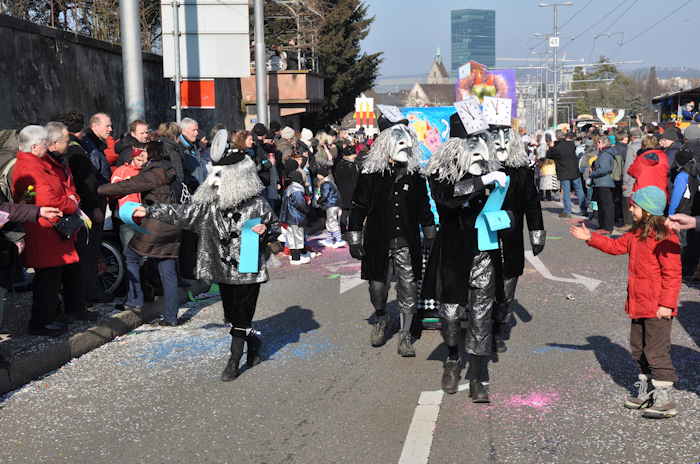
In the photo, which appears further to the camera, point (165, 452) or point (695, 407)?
point (695, 407)

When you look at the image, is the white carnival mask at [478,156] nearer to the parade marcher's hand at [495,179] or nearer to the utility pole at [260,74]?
the parade marcher's hand at [495,179]

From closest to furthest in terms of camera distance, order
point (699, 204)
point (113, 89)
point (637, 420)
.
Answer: point (637, 420)
point (699, 204)
point (113, 89)

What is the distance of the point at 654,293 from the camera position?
5590 millimetres

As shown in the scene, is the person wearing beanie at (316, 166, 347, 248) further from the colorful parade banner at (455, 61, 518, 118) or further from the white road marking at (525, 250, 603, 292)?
the colorful parade banner at (455, 61, 518, 118)

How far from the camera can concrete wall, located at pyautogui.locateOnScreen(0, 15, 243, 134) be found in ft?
36.7

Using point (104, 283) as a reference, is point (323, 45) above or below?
above

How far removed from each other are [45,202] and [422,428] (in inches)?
152

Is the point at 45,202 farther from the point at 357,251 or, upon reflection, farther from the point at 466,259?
the point at 466,259

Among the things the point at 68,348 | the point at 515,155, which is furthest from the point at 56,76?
the point at 515,155

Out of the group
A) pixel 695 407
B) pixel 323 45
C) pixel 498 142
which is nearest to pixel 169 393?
pixel 498 142

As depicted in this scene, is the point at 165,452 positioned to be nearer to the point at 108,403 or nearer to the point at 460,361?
the point at 108,403

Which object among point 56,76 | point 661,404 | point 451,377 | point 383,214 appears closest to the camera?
point 661,404

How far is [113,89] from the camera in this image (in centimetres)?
1512

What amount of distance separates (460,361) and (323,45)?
1512 inches
